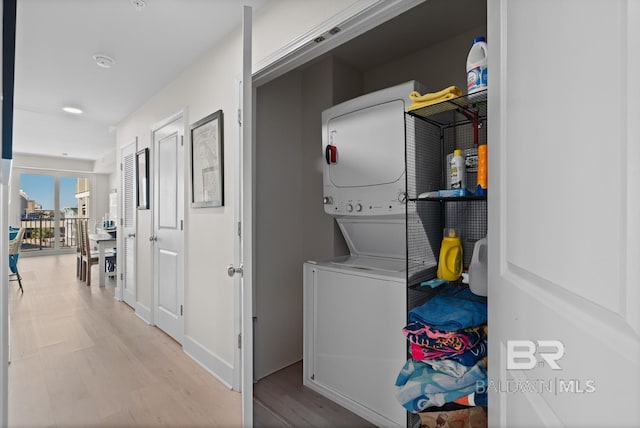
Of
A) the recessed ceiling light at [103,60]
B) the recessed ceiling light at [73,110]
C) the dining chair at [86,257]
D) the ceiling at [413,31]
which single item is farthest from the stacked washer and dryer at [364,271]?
the dining chair at [86,257]

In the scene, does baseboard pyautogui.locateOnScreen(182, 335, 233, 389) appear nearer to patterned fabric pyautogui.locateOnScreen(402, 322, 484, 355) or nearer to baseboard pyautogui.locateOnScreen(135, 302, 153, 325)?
baseboard pyautogui.locateOnScreen(135, 302, 153, 325)

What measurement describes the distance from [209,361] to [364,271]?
56.3 inches

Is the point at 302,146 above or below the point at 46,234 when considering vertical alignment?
above

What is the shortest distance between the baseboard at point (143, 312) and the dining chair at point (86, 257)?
6.14ft

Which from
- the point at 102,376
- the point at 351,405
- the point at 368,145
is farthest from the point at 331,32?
the point at 102,376

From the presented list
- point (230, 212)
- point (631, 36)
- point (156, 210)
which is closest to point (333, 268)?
point (230, 212)

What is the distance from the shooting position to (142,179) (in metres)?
3.58

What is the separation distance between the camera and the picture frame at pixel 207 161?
2264 millimetres

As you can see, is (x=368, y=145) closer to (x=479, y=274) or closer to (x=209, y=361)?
(x=479, y=274)

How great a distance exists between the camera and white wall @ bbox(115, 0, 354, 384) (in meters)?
1.82

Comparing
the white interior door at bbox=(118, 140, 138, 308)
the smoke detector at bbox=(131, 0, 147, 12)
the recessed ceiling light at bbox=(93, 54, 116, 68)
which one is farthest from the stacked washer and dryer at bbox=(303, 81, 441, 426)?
the white interior door at bbox=(118, 140, 138, 308)

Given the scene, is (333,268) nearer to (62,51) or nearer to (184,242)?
(184,242)

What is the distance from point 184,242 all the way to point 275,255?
865 mm

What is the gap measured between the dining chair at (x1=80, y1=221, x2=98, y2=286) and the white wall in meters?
3.26
